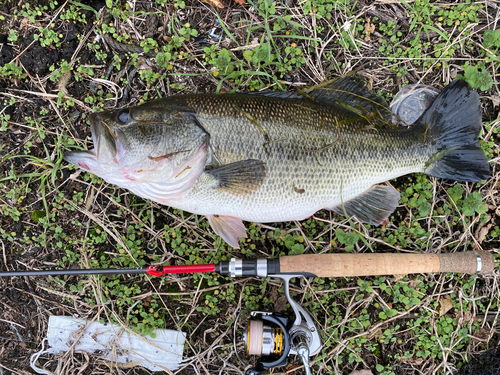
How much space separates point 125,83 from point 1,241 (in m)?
1.84

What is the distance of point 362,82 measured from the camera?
2756 millimetres

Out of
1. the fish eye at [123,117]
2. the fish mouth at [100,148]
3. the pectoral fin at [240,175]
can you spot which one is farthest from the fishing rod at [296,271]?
the fish eye at [123,117]

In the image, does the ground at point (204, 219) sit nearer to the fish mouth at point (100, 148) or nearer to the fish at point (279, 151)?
the fish at point (279, 151)

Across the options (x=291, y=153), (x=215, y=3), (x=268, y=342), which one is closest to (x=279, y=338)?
(x=268, y=342)

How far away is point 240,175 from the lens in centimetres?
236

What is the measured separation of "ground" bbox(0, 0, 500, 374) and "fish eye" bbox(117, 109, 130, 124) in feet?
2.17

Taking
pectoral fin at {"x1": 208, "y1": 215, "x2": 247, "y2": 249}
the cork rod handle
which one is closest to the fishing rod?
→ the cork rod handle

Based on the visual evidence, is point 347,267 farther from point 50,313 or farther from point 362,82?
point 50,313

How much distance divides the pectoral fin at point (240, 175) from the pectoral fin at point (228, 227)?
34cm

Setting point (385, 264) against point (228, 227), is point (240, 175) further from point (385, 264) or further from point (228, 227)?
point (385, 264)

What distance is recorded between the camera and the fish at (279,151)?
232 cm

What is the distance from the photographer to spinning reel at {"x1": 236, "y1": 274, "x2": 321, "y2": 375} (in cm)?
254

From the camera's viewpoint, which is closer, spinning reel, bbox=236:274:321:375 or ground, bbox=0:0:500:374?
spinning reel, bbox=236:274:321:375

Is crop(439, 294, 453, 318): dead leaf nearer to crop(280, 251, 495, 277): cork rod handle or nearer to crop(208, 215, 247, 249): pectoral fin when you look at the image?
crop(280, 251, 495, 277): cork rod handle
